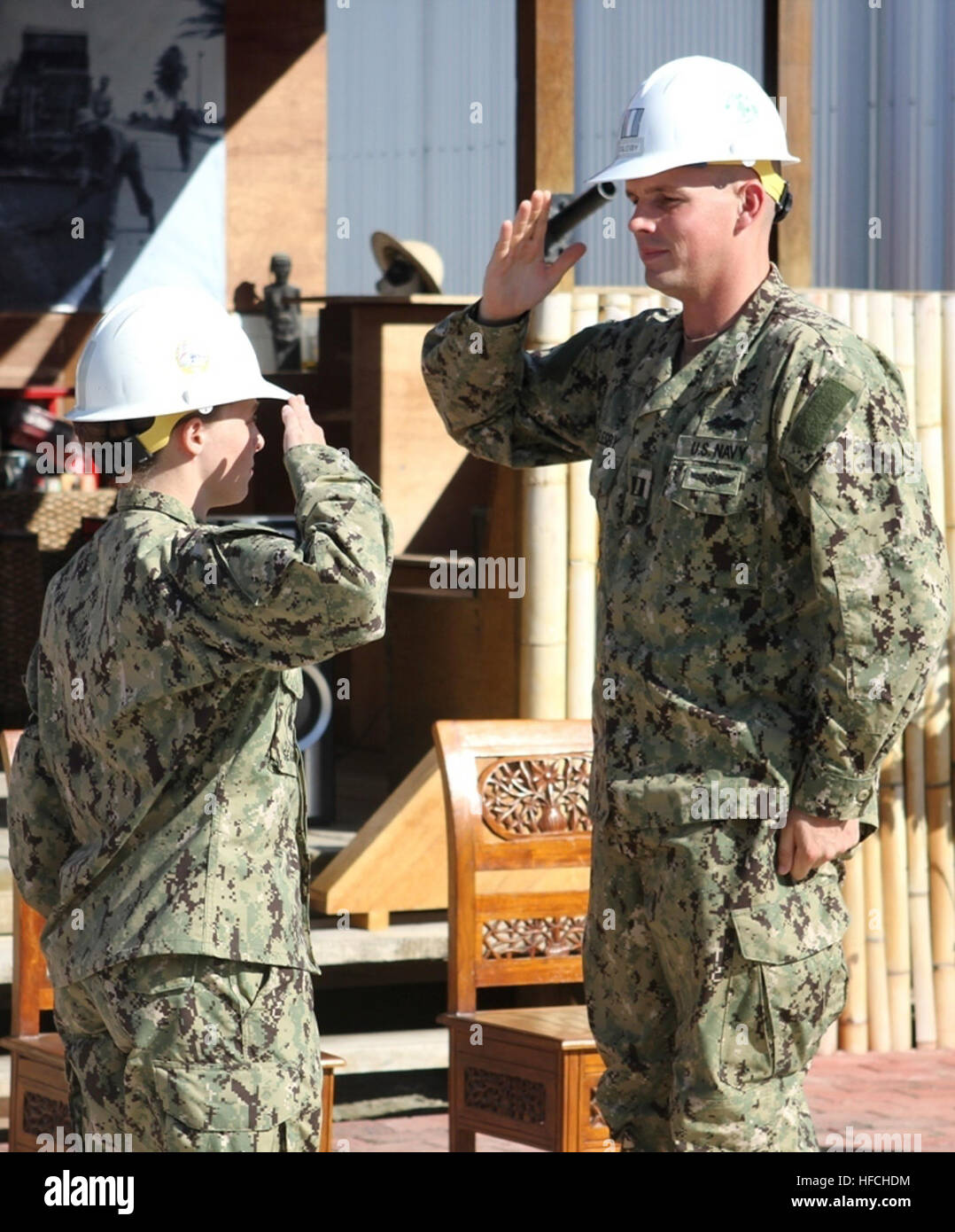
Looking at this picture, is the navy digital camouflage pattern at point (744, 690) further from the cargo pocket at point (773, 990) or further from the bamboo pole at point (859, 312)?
the bamboo pole at point (859, 312)

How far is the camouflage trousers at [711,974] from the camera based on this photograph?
290 centimetres

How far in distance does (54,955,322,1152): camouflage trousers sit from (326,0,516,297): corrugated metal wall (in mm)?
10100

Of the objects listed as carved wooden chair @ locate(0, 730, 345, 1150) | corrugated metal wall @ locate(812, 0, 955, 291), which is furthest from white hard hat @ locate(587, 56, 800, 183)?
corrugated metal wall @ locate(812, 0, 955, 291)

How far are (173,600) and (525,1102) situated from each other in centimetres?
207

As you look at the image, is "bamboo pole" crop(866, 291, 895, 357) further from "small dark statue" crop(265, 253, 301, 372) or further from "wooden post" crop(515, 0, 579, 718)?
"small dark statue" crop(265, 253, 301, 372)

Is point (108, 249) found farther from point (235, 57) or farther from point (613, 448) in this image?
point (613, 448)

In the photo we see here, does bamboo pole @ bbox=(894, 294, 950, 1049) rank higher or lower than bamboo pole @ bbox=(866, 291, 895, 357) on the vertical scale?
lower

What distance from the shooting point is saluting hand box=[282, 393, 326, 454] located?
271 centimetres

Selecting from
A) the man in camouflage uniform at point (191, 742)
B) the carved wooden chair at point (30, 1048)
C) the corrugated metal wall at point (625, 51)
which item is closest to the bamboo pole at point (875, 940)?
the carved wooden chair at point (30, 1048)

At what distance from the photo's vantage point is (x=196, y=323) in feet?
9.09

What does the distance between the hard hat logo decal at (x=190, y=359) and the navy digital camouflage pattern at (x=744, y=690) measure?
0.73 m

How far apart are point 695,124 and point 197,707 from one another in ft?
3.93

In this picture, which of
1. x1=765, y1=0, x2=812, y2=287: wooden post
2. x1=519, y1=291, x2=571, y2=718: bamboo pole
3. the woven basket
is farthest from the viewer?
the woven basket

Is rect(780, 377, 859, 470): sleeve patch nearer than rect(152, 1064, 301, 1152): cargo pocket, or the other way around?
rect(152, 1064, 301, 1152): cargo pocket
